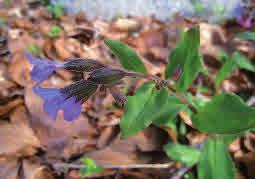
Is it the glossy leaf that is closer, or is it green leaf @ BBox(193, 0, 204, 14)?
the glossy leaf

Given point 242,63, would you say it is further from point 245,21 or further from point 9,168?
point 9,168

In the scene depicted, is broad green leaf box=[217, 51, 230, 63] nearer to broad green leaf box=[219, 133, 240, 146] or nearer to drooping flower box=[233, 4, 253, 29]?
drooping flower box=[233, 4, 253, 29]

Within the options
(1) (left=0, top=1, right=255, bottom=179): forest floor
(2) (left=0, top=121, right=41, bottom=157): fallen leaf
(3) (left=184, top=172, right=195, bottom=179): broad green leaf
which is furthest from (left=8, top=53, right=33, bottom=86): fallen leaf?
(3) (left=184, top=172, right=195, bottom=179): broad green leaf

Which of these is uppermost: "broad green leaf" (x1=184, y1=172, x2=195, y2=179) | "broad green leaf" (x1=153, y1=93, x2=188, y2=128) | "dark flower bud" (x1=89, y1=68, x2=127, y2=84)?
"dark flower bud" (x1=89, y1=68, x2=127, y2=84)

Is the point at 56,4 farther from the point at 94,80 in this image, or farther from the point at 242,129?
the point at 242,129

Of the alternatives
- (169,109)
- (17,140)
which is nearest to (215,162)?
(169,109)

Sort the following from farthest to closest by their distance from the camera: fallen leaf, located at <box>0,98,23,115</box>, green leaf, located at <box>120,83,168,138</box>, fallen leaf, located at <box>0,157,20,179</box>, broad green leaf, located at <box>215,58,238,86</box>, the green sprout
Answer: the green sprout < broad green leaf, located at <box>215,58,238,86</box> < fallen leaf, located at <box>0,98,23,115</box> < fallen leaf, located at <box>0,157,20,179</box> < green leaf, located at <box>120,83,168,138</box>

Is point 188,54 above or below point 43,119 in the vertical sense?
above

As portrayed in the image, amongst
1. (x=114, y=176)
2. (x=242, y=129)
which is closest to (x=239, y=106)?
(x=242, y=129)
